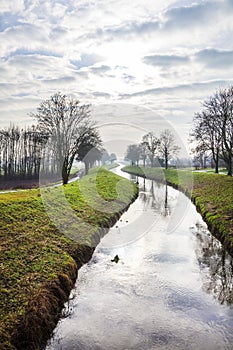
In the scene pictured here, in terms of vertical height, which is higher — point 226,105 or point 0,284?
point 226,105

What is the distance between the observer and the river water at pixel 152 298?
884 cm

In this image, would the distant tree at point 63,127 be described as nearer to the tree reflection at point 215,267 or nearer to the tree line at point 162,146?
the tree reflection at point 215,267

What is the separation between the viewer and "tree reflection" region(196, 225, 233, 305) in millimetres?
11938

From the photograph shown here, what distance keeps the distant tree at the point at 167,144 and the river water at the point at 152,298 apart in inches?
2638

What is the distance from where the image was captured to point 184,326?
9.52m

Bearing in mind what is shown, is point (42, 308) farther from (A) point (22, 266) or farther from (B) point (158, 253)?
(B) point (158, 253)

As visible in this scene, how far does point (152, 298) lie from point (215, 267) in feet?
15.3

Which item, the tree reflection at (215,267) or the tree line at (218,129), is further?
the tree line at (218,129)

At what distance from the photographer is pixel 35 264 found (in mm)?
11953

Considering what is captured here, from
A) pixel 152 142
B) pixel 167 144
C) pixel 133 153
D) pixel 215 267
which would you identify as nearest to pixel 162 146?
pixel 167 144

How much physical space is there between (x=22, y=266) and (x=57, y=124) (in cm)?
2688

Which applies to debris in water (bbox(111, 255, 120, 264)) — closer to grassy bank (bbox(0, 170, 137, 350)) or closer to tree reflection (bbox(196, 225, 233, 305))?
grassy bank (bbox(0, 170, 137, 350))

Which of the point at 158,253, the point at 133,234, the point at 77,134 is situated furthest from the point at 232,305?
the point at 77,134

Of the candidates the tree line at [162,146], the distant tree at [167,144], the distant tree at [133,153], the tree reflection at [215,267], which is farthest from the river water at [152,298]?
the distant tree at [133,153]
